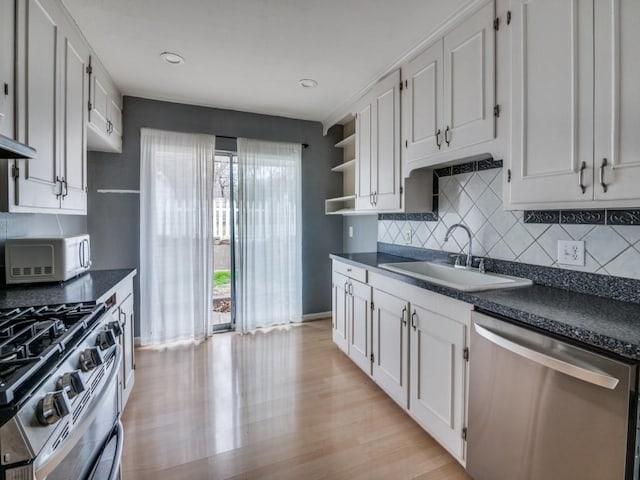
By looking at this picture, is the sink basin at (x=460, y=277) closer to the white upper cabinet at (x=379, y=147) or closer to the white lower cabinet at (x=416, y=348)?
the white lower cabinet at (x=416, y=348)

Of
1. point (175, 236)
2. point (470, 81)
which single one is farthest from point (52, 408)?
point (175, 236)

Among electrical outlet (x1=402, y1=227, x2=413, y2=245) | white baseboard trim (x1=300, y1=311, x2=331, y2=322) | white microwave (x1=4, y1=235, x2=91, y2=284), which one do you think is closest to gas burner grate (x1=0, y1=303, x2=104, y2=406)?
white microwave (x1=4, y1=235, x2=91, y2=284)

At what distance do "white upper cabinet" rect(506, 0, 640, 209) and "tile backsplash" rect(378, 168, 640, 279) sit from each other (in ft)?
1.06

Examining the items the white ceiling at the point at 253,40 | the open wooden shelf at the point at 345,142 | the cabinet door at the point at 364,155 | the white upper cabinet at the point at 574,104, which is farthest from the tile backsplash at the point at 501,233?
the open wooden shelf at the point at 345,142

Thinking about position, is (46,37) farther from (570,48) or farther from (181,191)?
(570,48)

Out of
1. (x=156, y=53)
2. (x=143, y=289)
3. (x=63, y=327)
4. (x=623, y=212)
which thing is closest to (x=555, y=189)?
(x=623, y=212)

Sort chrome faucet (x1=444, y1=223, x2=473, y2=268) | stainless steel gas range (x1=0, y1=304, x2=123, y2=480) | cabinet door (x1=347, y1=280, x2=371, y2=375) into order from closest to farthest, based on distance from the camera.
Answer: stainless steel gas range (x1=0, y1=304, x2=123, y2=480), chrome faucet (x1=444, y1=223, x2=473, y2=268), cabinet door (x1=347, y1=280, x2=371, y2=375)

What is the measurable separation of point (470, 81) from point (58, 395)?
87.3 inches

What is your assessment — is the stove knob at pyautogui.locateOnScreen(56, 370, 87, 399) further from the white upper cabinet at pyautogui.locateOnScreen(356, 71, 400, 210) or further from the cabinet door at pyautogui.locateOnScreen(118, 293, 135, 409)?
the white upper cabinet at pyautogui.locateOnScreen(356, 71, 400, 210)

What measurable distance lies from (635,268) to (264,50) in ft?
8.17

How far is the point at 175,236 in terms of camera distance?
3248 millimetres

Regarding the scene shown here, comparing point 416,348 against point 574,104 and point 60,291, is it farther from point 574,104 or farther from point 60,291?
point 60,291

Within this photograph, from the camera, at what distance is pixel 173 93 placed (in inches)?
122

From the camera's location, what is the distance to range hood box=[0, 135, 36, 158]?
3.49ft
